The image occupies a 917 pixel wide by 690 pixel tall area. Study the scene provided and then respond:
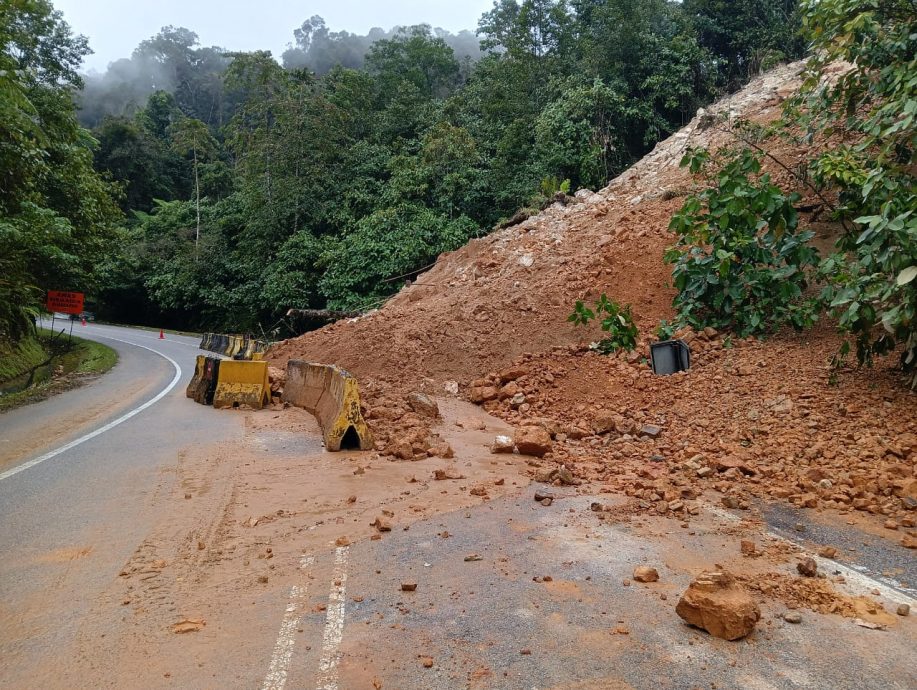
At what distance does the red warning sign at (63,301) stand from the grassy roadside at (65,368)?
1.66 metres

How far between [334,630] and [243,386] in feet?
28.1

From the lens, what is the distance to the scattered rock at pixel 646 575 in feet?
12.0

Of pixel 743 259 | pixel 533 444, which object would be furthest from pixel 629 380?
pixel 533 444

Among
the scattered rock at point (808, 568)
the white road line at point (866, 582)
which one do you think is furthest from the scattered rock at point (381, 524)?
the white road line at point (866, 582)

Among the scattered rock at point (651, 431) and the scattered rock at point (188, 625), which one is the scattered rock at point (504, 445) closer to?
the scattered rock at point (651, 431)

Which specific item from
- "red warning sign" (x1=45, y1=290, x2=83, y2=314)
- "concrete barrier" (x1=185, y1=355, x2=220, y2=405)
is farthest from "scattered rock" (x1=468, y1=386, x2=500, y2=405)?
"red warning sign" (x1=45, y1=290, x2=83, y2=314)

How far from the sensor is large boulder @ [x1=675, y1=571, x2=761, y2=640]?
2.99m

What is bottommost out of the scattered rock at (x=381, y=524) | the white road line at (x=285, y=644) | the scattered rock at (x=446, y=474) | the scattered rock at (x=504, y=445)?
the white road line at (x=285, y=644)

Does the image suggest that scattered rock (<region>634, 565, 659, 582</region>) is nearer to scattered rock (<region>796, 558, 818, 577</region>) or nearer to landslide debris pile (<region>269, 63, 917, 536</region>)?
scattered rock (<region>796, 558, 818, 577</region>)

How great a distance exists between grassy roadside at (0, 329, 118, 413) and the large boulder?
1247 cm

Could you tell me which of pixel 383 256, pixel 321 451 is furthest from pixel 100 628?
pixel 383 256

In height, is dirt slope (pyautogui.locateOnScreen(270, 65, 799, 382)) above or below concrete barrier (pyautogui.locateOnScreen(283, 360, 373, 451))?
above

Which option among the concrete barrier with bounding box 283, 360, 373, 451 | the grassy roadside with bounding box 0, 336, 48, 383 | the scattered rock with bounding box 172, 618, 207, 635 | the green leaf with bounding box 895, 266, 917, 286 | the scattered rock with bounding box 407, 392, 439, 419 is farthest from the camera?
the grassy roadside with bounding box 0, 336, 48, 383

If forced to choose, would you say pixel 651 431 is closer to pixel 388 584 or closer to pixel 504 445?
pixel 504 445
